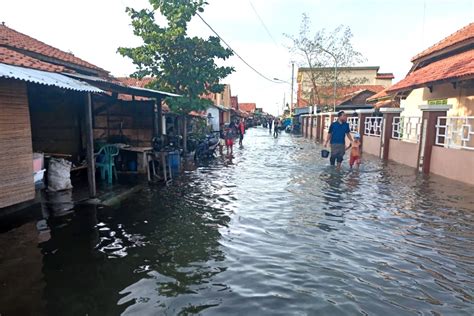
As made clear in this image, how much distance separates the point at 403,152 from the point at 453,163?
369 centimetres

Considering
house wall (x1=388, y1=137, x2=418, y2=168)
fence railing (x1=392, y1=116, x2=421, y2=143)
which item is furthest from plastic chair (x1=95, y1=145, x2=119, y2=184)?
fence railing (x1=392, y1=116, x2=421, y2=143)

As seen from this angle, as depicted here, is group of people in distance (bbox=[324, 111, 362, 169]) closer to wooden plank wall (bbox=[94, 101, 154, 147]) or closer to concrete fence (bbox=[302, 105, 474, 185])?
concrete fence (bbox=[302, 105, 474, 185])

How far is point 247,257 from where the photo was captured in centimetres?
473

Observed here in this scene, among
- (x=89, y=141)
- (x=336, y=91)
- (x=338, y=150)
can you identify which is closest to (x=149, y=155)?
(x=89, y=141)

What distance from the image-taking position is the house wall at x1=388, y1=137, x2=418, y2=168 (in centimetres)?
1278

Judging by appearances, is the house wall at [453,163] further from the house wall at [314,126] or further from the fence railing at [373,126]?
the house wall at [314,126]

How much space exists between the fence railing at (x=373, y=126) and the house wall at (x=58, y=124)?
13.6 meters

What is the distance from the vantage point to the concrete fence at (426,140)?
993 centimetres

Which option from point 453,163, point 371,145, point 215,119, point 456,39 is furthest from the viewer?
point 215,119

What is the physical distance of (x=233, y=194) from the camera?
855 cm

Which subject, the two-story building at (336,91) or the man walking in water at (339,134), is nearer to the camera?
the man walking in water at (339,134)

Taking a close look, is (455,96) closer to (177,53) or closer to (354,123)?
(354,123)

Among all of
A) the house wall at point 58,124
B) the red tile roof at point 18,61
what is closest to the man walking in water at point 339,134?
the house wall at point 58,124

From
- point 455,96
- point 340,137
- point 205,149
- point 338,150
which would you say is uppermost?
point 455,96
